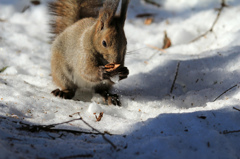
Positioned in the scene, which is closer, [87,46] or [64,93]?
[87,46]

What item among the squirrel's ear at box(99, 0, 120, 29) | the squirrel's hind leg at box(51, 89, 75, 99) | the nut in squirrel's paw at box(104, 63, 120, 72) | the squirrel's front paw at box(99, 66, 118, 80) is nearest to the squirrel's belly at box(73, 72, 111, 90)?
the squirrel's hind leg at box(51, 89, 75, 99)

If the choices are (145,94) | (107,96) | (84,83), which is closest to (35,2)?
(84,83)

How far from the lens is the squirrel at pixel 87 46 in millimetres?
2287

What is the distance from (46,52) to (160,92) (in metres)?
1.63

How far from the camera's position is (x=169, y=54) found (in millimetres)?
3314

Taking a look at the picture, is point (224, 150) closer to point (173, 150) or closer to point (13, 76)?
point (173, 150)

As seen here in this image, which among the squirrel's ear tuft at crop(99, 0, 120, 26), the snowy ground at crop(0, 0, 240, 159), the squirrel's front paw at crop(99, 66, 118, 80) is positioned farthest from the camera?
the squirrel's front paw at crop(99, 66, 118, 80)

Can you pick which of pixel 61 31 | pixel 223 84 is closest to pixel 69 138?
Result: pixel 223 84

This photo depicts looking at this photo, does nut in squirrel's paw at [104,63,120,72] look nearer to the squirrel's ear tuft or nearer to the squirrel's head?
the squirrel's head

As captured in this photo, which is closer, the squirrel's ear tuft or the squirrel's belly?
the squirrel's ear tuft

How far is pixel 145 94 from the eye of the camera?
8.91 ft

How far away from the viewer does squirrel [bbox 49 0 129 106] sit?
229 centimetres

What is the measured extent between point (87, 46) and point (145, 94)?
748 mm

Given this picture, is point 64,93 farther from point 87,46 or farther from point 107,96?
point 87,46
